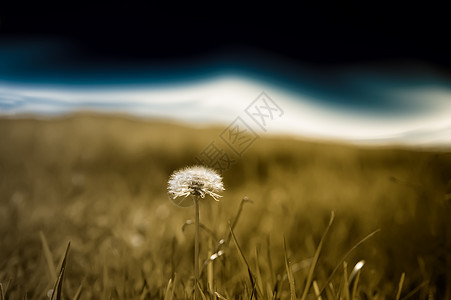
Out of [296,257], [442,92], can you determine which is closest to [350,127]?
[442,92]

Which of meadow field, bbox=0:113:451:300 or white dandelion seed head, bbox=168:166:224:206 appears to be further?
meadow field, bbox=0:113:451:300

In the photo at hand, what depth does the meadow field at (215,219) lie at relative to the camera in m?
0.89

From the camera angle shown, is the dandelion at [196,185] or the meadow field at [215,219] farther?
the meadow field at [215,219]

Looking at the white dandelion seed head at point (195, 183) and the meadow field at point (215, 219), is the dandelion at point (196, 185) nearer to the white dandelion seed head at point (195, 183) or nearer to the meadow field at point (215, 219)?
the white dandelion seed head at point (195, 183)

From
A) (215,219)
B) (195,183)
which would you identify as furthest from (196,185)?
(215,219)

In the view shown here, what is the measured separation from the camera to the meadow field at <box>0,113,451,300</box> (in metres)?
0.89

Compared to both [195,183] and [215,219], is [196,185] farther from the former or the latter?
[215,219]

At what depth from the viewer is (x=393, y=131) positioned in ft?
4.64

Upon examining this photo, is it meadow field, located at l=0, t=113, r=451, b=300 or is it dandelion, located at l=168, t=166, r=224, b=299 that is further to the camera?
meadow field, located at l=0, t=113, r=451, b=300

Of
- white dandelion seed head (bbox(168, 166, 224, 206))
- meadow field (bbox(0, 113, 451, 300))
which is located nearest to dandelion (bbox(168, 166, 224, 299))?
white dandelion seed head (bbox(168, 166, 224, 206))

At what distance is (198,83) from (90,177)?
76 cm

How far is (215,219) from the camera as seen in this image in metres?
1.25

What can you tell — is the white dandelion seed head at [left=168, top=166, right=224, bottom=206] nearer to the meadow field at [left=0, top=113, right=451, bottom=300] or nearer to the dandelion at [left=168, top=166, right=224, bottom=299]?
the dandelion at [left=168, top=166, right=224, bottom=299]

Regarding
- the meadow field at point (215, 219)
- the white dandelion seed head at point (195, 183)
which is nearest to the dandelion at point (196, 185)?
the white dandelion seed head at point (195, 183)
